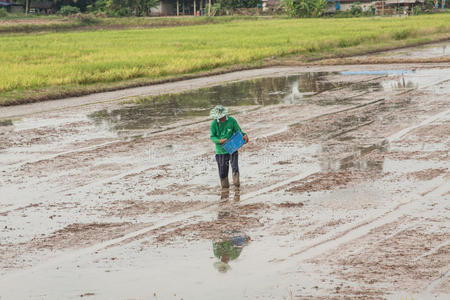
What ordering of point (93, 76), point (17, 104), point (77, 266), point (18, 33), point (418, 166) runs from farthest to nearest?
point (18, 33) → point (93, 76) → point (17, 104) → point (418, 166) → point (77, 266)

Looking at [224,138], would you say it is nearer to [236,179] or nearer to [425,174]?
[236,179]

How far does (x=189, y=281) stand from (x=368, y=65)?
24.4 m

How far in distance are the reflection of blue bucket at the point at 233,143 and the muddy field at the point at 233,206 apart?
1.85 ft

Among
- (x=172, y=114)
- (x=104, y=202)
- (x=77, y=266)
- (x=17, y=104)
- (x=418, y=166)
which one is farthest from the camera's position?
(x=17, y=104)

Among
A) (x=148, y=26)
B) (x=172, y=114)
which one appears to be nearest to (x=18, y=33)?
(x=148, y=26)

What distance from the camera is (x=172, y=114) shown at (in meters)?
18.1

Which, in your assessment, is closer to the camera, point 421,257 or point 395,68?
point 421,257

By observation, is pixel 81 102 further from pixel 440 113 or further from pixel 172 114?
pixel 440 113

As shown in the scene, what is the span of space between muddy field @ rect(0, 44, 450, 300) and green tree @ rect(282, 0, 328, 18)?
64643 millimetres

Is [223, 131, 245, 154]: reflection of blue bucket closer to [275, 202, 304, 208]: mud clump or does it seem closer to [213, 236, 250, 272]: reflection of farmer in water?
[275, 202, 304, 208]: mud clump

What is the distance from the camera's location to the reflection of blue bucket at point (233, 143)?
10133mm

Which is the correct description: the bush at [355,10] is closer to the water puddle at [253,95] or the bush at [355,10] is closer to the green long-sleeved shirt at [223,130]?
the water puddle at [253,95]

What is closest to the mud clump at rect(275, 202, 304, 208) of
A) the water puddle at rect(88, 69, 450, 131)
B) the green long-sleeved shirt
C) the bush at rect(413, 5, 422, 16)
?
the green long-sleeved shirt

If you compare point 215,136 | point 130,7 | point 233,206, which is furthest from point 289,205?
point 130,7
